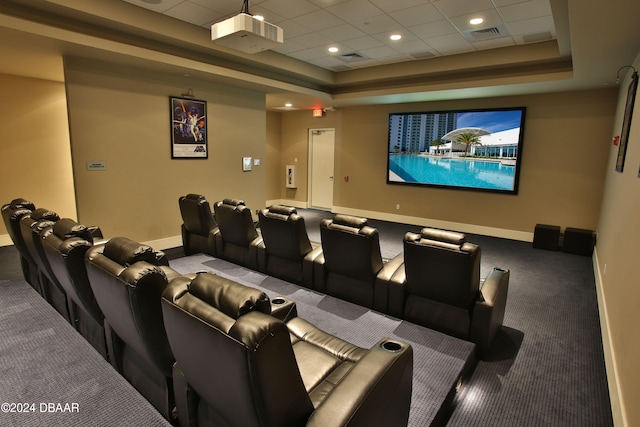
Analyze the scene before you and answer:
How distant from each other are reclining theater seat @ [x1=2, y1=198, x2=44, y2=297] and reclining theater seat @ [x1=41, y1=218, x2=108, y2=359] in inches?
39.7

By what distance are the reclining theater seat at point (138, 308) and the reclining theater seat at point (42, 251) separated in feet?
3.39

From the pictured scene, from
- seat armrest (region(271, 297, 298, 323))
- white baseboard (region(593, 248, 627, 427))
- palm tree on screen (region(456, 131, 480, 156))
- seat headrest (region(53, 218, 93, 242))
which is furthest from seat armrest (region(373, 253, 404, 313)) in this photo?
palm tree on screen (region(456, 131, 480, 156))

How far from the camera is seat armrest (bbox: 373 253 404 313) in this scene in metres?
3.16

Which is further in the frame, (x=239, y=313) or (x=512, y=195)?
(x=512, y=195)

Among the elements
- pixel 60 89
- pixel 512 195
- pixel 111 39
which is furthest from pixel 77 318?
pixel 512 195

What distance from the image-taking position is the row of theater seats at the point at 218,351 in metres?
1.14

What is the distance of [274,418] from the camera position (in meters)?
1.17

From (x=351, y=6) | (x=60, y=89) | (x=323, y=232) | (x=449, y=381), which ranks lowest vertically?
(x=449, y=381)

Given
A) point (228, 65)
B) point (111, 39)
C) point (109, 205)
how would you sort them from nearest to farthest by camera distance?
1. point (111, 39)
2. point (109, 205)
3. point (228, 65)

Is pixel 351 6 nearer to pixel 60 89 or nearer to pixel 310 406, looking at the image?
pixel 310 406

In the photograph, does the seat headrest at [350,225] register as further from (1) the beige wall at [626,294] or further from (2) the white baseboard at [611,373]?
(2) the white baseboard at [611,373]

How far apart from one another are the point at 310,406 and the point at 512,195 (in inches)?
263

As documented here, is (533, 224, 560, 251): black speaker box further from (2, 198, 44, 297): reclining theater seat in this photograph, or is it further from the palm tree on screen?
(2, 198, 44, 297): reclining theater seat

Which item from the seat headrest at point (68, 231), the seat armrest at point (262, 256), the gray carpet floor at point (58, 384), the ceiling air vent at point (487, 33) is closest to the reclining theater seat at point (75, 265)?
the seat headrest at point (68, 231)
